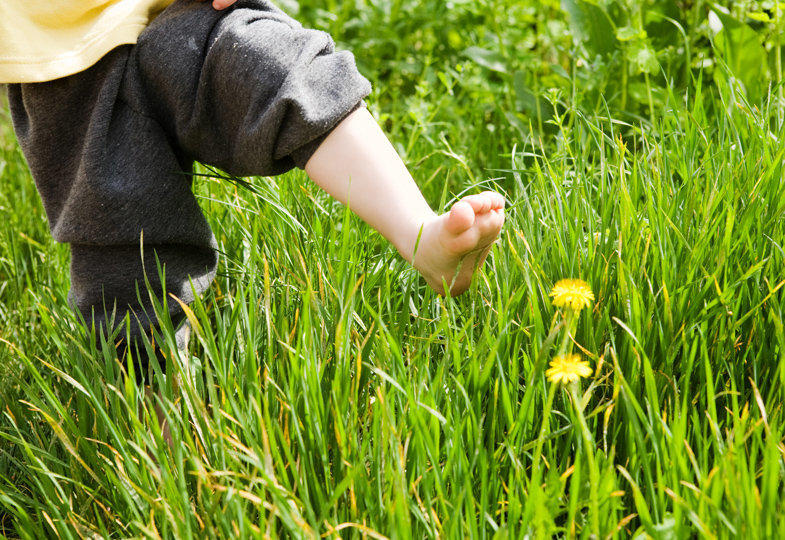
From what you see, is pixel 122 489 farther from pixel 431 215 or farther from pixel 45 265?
pixel 45 265

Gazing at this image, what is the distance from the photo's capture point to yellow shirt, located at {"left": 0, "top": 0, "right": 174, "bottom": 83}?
1169mm

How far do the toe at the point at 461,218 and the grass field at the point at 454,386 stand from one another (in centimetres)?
11

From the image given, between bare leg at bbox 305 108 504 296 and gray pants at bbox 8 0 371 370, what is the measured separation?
1.1 inches

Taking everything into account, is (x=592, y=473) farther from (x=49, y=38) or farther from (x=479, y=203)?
(x=49, y=38)

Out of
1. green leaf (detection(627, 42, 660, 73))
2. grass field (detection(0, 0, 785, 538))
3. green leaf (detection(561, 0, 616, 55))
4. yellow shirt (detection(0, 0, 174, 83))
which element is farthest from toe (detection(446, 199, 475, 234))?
green leaf (detection(561, 0, 616, 55))

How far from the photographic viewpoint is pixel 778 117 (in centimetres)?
152

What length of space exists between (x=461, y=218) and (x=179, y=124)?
1.49ft

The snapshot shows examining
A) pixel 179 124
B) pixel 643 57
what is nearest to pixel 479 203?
pixel 179 124

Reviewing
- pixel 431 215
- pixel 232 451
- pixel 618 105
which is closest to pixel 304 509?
pixel 232 451

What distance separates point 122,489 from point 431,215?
512 millimetres

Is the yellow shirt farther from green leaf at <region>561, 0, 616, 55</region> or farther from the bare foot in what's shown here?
green leaf at <region>561, 0, 616, 55</region>

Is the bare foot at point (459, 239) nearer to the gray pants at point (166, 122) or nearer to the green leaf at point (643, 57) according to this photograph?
the gray pants at point (166, 122)

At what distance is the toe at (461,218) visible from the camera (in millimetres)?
1043

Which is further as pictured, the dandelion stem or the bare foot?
the bare foot
